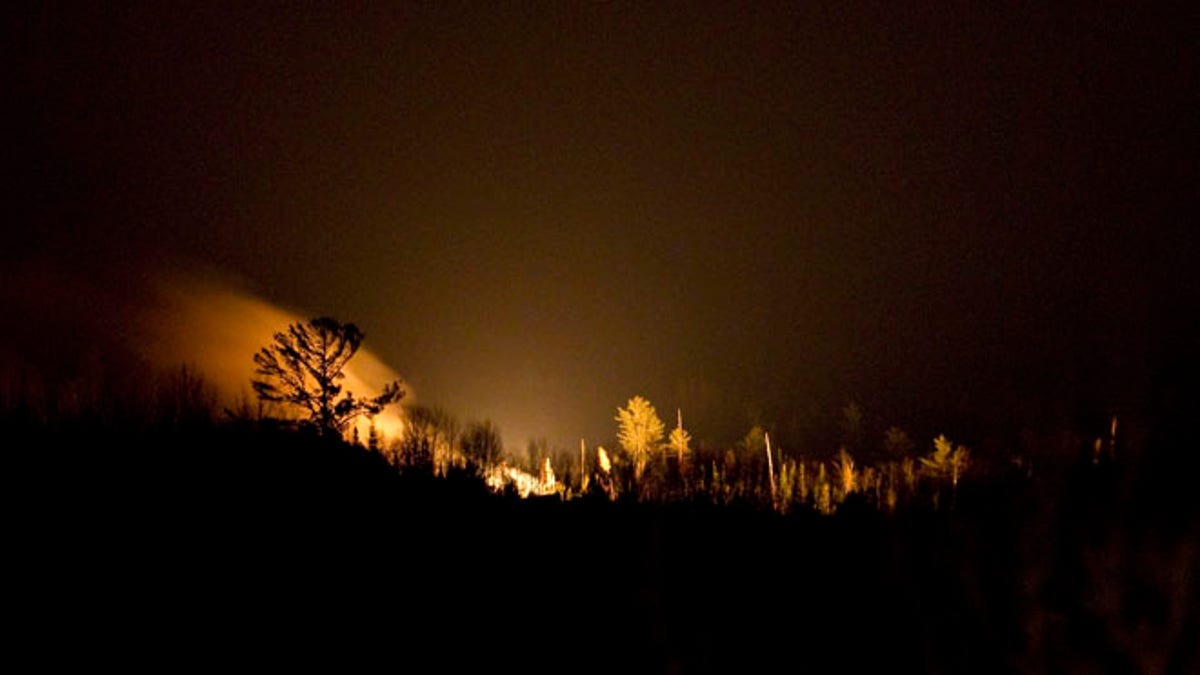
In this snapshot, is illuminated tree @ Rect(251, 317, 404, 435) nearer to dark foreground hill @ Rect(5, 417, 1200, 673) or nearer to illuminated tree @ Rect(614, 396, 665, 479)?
dark foreground hill @ Rect(5, 417, 1200, 673)

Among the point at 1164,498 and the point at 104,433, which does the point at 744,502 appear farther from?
Result: the point at 104,433

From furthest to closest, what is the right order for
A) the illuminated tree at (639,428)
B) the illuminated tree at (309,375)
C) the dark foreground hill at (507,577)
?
the illuminated tree at (639,428), the illuminated tree at (309,375), the dark foreground hill at (507,577)

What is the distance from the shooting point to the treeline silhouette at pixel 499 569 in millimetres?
5086

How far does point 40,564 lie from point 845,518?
9.80 m

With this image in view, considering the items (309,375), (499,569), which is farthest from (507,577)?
(309,375)

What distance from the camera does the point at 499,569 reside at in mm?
7664

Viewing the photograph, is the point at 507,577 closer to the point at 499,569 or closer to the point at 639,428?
the point at 499,569

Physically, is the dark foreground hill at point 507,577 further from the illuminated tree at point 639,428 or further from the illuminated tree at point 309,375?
the illuminated tree at point 639,428

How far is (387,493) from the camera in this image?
8.59m

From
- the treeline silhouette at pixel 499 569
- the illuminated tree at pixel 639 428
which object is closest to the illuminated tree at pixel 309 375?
the treeline silhouette at pixel 499 569

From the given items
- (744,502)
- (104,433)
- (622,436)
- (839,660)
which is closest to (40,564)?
(104,433)

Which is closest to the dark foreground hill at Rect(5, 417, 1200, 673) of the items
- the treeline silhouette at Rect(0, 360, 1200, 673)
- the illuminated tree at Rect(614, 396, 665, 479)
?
the treeline silhouette at Rect(0, 360, 1200, 673)

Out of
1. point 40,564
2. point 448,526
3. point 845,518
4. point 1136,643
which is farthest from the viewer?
point 845,518

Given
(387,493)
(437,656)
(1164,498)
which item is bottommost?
(437,656)
